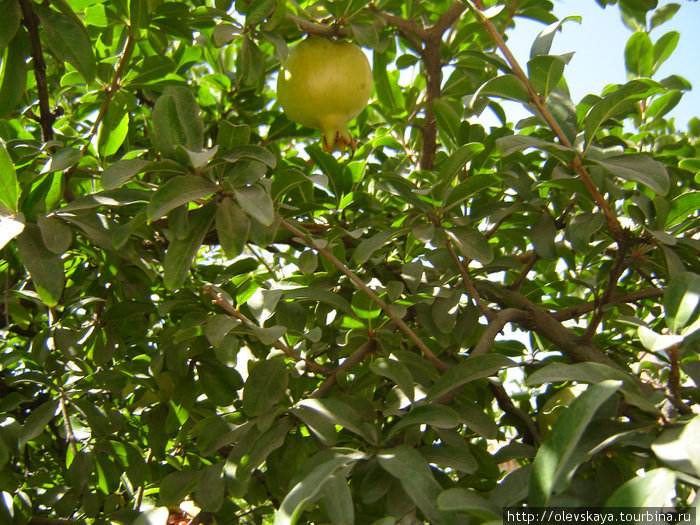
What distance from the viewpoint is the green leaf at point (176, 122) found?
99cm

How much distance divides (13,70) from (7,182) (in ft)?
1.49

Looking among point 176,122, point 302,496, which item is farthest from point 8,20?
point 302,496

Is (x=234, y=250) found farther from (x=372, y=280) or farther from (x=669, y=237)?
(x=669, y=237)

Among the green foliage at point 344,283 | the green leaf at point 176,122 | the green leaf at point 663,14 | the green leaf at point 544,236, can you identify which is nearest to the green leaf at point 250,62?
the green foliage at point 344,283

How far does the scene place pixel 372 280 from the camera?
1.36 m

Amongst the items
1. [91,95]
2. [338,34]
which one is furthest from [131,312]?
[338,34]

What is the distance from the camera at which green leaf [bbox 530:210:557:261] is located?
1.29 m

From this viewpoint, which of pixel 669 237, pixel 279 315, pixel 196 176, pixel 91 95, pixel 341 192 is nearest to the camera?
pixel 196 176

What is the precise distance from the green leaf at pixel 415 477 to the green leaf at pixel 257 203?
358mm

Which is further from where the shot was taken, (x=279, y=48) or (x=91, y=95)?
(x=91, y=95)

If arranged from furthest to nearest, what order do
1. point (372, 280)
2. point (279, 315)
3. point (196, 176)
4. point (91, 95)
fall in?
point (91, 95)
point (372, 280)
point (279, 315)
point (196, 176)

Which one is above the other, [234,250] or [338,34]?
[338,34]

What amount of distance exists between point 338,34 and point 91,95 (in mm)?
629

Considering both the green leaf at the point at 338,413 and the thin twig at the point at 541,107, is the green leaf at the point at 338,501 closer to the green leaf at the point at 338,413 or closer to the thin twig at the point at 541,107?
the green leaf at the point at 338,413
